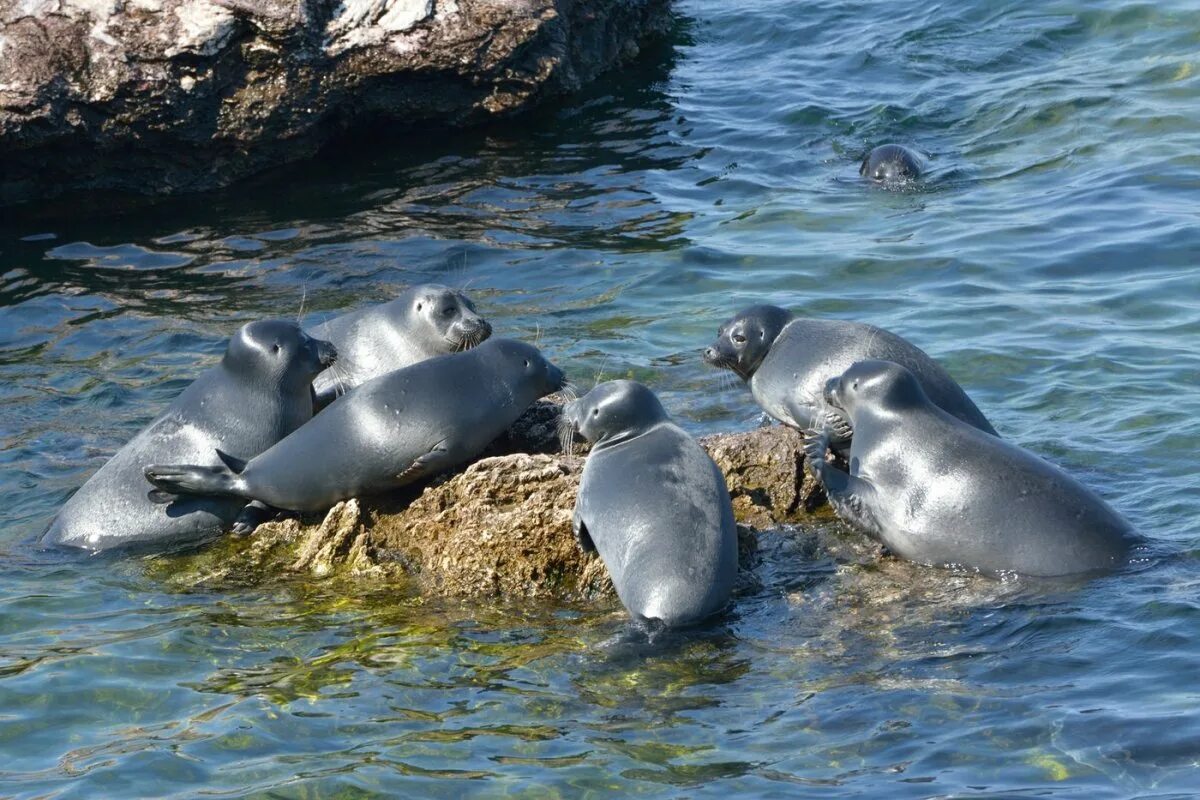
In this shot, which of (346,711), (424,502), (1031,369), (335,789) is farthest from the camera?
(1031,369)

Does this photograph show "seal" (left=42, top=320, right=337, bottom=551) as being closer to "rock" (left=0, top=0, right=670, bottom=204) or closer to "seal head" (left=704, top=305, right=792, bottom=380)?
"seal head" (left=704, top=305, right=792, bottom=380)

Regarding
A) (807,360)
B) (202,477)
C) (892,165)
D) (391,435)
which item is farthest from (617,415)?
(892,165)

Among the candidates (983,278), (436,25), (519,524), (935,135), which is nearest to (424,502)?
(519,524)

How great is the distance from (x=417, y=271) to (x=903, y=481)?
589 centimetres

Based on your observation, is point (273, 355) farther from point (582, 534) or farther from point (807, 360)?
point (807, 360)

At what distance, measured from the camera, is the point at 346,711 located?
5887 millimetres

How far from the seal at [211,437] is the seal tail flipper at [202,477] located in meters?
0.18

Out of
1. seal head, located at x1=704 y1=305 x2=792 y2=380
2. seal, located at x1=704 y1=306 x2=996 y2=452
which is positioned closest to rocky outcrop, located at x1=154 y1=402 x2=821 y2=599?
seal, located at x1=704 y1=306 x2=996 y2=452

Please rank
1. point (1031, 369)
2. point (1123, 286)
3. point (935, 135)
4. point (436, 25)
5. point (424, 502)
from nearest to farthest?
point (424, 502)
point (1031, 369)
point (1123, 286)
point (436, 25)
point (935, 135)

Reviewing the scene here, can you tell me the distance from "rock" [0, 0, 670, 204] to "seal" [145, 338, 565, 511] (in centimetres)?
591

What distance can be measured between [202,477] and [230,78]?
6.19 meters

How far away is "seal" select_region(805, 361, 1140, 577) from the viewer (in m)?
6.75

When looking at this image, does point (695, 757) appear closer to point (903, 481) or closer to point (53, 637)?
point (903, 481)

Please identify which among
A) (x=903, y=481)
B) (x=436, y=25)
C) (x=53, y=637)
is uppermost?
(x=436, y=25)
